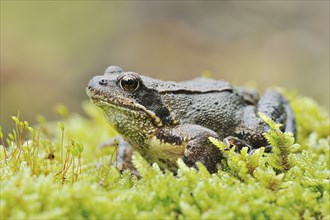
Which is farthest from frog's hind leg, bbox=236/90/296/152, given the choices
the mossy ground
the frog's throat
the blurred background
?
the blurred background

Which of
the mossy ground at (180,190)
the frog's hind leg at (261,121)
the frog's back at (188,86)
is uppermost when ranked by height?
the frog's back at (188,86)

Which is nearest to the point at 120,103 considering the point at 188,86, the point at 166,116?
the point at 166,116

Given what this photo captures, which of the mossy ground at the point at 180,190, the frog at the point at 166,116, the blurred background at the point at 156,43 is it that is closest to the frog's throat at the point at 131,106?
the frog at the point at 166,116

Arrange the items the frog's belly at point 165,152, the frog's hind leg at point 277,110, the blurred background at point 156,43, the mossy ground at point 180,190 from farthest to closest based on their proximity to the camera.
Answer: the blurred background at point 156,43, the frog's hind leg at point 277,110, the frog's belly at point 165,152, the mossy ground at point 180,190

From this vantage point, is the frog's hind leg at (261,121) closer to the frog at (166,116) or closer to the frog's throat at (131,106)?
the frog at (166,116)

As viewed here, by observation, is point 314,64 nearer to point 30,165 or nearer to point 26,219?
point 30,165

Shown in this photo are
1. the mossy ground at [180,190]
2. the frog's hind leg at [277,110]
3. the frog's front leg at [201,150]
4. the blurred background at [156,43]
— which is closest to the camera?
the mossy ground at [180,190]

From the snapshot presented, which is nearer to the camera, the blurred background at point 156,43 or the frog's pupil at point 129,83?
the frog's pupil at point 129,83
